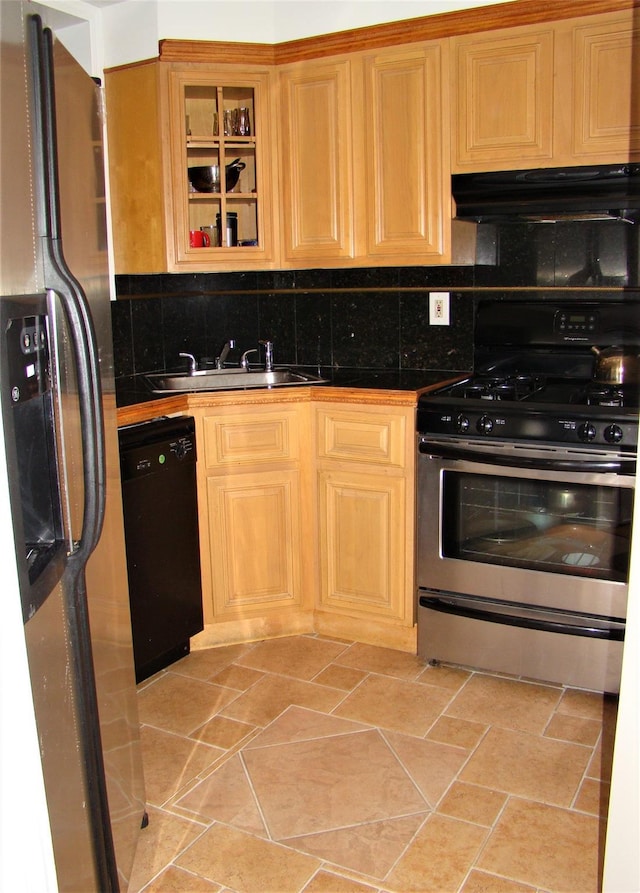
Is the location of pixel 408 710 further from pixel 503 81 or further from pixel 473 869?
pixel 503 81

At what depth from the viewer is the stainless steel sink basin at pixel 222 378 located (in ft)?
11.8

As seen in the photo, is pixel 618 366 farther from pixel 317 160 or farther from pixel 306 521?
pixel 317 160

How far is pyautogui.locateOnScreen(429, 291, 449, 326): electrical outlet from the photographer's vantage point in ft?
11.7

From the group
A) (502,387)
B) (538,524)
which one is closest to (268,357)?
(502,387)

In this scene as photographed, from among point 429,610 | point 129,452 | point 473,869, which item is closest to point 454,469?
point 429,610

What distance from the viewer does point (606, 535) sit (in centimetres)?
282

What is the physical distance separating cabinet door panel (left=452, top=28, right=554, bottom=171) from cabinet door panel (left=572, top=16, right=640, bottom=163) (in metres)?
0.10

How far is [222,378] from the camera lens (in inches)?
147

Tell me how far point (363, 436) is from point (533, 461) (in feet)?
2.11

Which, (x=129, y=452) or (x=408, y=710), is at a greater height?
(x=129, y=452)

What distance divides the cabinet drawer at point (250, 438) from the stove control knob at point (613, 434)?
3.76 feet

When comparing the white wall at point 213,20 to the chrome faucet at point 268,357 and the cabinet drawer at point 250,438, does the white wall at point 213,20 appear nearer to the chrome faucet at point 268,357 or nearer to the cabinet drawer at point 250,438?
the chrome faucet at point 268,357

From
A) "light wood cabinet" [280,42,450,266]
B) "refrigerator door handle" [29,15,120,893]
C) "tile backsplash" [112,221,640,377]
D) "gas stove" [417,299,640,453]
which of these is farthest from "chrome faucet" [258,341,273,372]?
"refrigerator door handle" [29,15,120,893]

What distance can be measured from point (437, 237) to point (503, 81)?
1.88 ft
